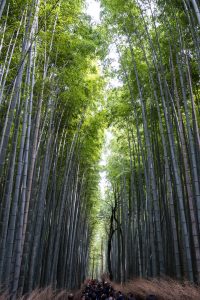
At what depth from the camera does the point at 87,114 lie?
310 inches

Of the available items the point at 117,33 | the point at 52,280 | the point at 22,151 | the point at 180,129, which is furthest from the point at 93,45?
the point at 52,280

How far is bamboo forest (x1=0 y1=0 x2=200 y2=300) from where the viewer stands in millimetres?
4047

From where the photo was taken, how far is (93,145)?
8.73 m

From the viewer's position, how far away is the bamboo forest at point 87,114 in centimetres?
405

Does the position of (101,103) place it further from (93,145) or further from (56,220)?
(56,220)

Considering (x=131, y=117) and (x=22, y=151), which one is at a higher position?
(x=131, y=117)

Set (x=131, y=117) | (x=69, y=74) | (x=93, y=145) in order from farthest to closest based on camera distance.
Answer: (x=93, y=145)
(x=131, y=117)
(x=69, y=74)

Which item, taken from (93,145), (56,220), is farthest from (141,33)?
(56,220)

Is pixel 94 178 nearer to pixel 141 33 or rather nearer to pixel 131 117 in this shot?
pixel 131 117

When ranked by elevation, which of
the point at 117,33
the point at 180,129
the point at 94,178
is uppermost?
the point at 117,33

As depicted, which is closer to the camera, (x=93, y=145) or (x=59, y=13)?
(x=59, y=13)

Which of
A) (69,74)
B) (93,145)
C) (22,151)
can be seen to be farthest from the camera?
(93,145)

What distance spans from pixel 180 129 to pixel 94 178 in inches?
331

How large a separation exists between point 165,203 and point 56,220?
9.23ft
